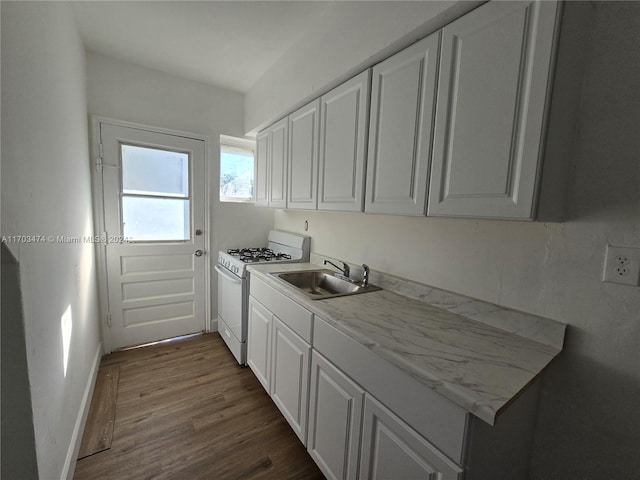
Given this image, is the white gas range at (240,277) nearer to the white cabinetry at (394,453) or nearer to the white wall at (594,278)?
the white cabinetry at (394,453)

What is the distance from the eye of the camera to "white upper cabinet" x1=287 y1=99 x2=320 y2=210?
181 cm

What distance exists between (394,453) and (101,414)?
76.4 inches

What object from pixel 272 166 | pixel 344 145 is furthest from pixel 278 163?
pixel 344 145

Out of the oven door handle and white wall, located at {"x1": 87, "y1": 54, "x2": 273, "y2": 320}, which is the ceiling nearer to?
white wall, located at {"x1": 87, "y1": 54, "x2": 273, "y2": 320}

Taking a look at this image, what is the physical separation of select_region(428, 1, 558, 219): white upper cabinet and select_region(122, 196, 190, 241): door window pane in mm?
2458

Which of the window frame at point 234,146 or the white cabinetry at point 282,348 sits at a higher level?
the window frame at point 234,146

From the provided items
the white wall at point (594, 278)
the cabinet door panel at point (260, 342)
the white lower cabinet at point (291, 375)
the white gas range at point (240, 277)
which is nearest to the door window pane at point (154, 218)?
the white gas range at point (240, 277)

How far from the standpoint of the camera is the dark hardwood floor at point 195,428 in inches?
56.8

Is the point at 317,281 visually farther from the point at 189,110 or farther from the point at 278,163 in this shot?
the point at 189,110

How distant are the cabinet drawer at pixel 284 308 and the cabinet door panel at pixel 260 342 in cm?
8

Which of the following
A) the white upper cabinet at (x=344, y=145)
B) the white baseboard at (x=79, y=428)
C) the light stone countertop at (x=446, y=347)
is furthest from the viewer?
the white upper cabinet at (x=344, y=145)

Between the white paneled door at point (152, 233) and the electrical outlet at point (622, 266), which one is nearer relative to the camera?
the electrical outlet at point (622, 266)

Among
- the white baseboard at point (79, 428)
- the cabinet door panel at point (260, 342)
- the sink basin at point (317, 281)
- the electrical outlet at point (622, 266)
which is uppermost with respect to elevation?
the electrical outlet at point (622, 266)

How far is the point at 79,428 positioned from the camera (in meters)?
1.55
